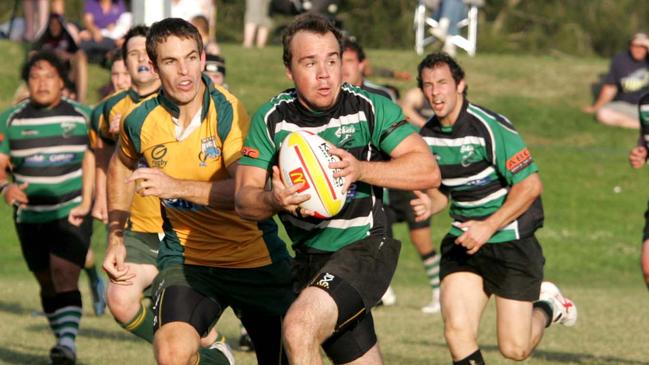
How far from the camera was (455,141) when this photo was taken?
842cm

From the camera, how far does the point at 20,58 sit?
23.3 metres

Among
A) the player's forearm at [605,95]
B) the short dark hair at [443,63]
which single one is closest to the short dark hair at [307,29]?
the short dark hair at [443,63]

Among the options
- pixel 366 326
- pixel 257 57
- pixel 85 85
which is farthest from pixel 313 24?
pixel 257 57

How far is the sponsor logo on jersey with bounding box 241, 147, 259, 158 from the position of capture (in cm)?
632

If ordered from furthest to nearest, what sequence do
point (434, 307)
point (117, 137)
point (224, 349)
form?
1. point (434, 307)
2. point (117, 137)
3. point (224, 349)

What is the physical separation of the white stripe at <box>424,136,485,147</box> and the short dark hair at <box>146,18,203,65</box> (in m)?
2.23

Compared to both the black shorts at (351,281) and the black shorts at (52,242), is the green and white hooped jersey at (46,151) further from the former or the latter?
the black shorts at (351,281)

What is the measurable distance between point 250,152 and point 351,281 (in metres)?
0.79

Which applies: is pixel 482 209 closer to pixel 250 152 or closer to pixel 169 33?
pixel 250 152

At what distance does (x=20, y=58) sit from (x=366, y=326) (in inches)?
708

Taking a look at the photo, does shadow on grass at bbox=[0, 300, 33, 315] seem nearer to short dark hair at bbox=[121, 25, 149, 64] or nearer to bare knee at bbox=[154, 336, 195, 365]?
short dark hair at bbox=[121, 25, 149, 64]

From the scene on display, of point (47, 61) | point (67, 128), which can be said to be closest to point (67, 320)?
point (67, 128)

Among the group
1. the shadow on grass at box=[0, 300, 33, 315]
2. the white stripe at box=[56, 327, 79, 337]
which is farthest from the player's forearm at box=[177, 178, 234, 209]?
the shadow on grass at box=[0, 300, 33, 315]

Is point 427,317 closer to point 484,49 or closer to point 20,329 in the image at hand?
point 20,329
